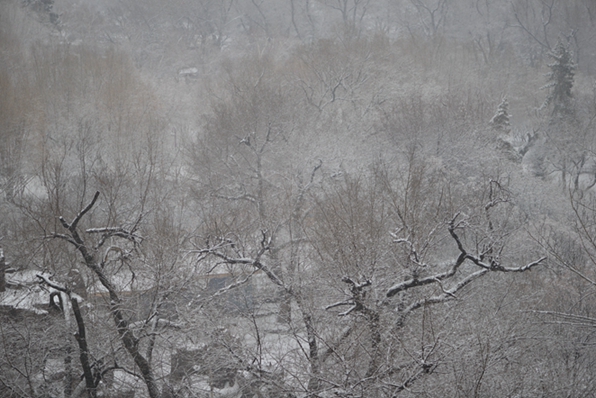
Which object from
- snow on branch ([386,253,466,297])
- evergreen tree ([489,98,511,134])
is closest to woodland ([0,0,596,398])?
snow on branch ([386,253,466,297])

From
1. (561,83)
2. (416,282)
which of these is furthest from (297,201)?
→ (561,83)

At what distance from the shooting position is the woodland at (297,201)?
34.1 feet

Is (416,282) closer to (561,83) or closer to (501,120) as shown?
(501,120)

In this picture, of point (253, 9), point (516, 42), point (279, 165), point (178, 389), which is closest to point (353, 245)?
point (178, 389)

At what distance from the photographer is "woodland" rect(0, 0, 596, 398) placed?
10.4 m

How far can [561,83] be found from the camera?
32.2 meters

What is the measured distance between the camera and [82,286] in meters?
14.3

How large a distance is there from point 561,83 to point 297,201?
785 inches

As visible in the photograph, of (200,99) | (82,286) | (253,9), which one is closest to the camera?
(82,286)

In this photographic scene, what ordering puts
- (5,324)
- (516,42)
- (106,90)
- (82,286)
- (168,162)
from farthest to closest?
1. (516,42)
2. (106,90)
3. (168,162)
4. (82,286)
5. (5,324)

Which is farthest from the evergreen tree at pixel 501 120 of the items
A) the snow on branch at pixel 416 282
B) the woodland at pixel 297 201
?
the snow on branch at pixel 416 282

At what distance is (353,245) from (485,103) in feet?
79.5

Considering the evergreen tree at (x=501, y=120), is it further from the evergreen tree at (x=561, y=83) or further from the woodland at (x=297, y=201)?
the evergreen tree at (x=561, y=83)

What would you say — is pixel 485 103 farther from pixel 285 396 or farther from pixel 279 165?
pixel 285 396
